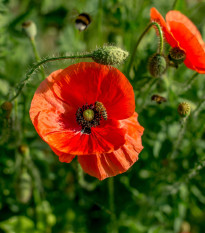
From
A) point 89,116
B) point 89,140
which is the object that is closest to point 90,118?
point 89,116

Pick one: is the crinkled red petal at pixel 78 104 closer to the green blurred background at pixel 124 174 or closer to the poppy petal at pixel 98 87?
the poppy petal at pixel 98 87

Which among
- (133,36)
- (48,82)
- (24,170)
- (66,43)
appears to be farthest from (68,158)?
(133,36)

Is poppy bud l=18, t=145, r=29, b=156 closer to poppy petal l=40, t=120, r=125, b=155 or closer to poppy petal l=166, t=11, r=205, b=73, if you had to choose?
poppy petal l=40, t=120, r=125, b=155

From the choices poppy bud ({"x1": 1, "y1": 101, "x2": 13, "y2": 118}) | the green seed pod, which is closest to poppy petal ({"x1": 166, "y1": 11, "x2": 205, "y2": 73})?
poppy bud ({"x1": 1, "y1": 101, "x2": 13, "y2": 118})

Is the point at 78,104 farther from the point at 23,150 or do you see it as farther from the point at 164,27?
the point at 164,27

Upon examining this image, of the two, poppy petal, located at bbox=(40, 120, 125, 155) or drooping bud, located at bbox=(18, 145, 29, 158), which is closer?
poppy petal, located at bbox=(40, 120, 125, 155)

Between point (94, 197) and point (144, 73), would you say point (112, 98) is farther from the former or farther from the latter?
point (94, 197)

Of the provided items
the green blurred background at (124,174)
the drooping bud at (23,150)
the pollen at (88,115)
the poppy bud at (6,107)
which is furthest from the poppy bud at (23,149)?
the pollen at (88,115)
